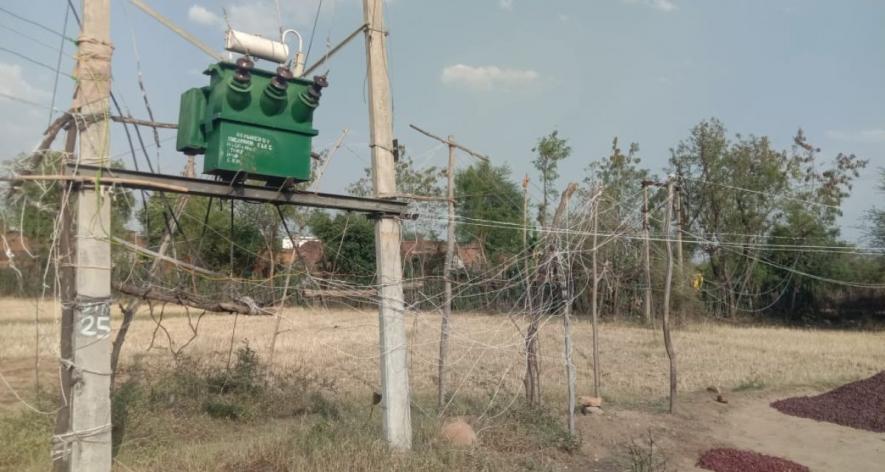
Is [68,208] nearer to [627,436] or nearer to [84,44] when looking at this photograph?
[84,44]

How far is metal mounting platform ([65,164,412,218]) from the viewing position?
5.36 meters

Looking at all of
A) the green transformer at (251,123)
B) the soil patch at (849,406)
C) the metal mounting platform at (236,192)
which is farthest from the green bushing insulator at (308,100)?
the soil patch at (849,406)

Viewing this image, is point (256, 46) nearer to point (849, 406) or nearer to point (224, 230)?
point (849, 406)

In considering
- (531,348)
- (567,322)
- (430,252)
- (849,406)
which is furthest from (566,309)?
(430,252)

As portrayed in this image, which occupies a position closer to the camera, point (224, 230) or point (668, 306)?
point (668, 306)

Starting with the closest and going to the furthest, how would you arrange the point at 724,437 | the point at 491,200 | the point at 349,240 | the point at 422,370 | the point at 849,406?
the point at 724,437 < the point at 849,406 < the point at 422,370 < the point at 349,240 < the point at 491,200

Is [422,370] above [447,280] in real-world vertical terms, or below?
below

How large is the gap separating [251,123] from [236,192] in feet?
2.05

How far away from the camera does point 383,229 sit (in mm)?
6832

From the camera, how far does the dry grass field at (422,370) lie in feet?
20.8

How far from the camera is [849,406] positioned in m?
11.2

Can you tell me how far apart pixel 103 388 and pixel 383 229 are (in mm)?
2828

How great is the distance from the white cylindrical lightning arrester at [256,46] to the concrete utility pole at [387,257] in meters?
0.99

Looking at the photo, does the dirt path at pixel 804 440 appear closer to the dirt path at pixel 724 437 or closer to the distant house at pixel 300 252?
the dirt path at pixel 724 437
